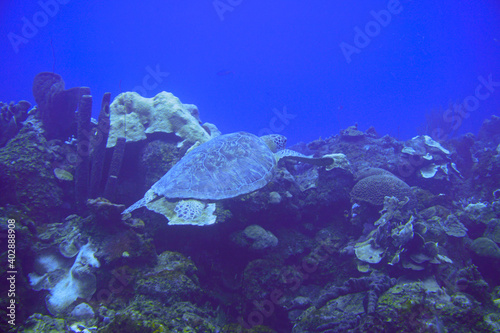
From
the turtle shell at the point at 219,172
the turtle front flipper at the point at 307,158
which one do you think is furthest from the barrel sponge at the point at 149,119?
the turtle front flipper at the point at 307,158

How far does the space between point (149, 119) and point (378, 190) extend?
24.9ft

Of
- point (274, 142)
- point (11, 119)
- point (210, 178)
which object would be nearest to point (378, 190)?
point (274, 142)

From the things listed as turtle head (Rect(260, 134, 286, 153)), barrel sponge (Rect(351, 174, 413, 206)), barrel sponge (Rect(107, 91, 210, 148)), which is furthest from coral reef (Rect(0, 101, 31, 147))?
barrel sponge (Rect(351, 174, 413, 206))

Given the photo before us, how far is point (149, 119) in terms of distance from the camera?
7.25 m

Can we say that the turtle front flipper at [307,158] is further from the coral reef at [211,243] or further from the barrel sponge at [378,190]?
the barrel sponge at [378,190]

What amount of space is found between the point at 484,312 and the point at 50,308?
6.35 metres

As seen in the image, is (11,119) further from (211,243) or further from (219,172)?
(211,243)

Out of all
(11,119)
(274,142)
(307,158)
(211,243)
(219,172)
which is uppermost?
(11,119)

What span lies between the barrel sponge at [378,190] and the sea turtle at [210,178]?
2559mm

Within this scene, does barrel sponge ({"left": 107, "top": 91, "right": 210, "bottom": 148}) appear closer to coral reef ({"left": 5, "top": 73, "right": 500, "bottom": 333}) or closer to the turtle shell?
coral reef ({"left": 5, "top": 73, "right": 500, "bottom": 333})

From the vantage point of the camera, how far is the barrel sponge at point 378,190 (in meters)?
5.63

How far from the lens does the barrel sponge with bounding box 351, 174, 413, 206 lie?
18.5 ft

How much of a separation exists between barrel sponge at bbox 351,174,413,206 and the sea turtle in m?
2.56

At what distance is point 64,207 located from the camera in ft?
18.1
